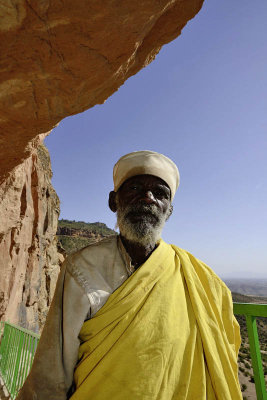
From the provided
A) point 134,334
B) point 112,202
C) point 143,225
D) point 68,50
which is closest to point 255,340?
point 134,334

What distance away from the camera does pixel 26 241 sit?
787 centimetres

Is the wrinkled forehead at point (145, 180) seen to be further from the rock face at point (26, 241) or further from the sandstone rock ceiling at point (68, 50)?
the rock face at point (26, 241)

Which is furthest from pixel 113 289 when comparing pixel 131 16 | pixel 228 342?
pixel 131 16

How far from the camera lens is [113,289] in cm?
146

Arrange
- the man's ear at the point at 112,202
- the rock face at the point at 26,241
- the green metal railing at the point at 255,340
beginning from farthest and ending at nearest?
the rock face at the point at 26,241 < the man's ear at the point at 112,202 < the green metal railing at the point at 255,340

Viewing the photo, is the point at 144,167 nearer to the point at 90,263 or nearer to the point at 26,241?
the point at 90,263

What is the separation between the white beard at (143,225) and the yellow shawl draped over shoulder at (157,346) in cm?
32

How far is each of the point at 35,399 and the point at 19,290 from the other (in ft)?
23.3

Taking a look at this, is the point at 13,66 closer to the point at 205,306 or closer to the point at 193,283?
the point at 193,283

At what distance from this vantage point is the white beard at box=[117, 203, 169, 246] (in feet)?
5.85

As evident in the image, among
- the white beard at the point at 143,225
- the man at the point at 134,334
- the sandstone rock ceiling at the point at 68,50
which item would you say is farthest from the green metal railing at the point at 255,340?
the sandstone rock ceiling at the point at 68,50

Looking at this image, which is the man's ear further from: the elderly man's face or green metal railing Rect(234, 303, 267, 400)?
green metal railing Rect(234, 303, 267, 400)

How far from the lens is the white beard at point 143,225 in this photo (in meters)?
1.78

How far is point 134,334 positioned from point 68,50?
2.38 metres
